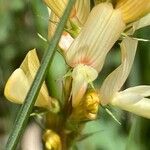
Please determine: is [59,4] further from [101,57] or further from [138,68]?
[138,68]

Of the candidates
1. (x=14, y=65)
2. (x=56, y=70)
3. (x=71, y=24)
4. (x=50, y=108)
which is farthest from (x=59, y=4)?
(x=14, y=65)

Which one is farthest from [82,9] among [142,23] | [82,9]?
[142,23]

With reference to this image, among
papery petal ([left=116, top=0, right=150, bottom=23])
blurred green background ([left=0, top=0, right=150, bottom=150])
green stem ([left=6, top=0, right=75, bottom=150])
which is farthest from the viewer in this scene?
blurred green background ([left=0, top=0, right=150, bottom=150])

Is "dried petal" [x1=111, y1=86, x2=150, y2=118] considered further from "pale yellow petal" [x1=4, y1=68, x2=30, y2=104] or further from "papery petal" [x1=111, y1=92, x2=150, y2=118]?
"pale yellow petal" [x1=4, y1=68, x2=30, y2=104]

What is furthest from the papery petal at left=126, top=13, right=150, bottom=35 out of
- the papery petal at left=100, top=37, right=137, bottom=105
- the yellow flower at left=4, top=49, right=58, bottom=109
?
the yellow flower at left=4, top=49, right=58, bottom=109

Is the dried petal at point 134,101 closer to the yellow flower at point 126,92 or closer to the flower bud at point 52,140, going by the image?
the yellow flower at point 126,92

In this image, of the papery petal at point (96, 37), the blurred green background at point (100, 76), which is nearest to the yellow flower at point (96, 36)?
the papery petal at point (96, 37)
